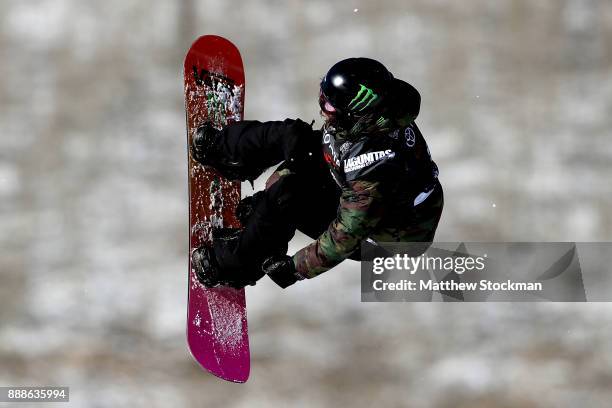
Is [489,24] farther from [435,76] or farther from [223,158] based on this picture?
[223,158]

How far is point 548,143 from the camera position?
6.70 meters

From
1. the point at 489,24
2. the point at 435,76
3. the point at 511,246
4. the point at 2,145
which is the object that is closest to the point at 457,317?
the point at 511,246

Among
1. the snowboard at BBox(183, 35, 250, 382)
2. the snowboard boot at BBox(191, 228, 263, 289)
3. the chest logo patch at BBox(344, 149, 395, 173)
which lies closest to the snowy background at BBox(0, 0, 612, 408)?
the snowboard at BBox(183, 35, 250, 382)

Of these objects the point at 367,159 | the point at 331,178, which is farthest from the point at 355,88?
the point at 331,178

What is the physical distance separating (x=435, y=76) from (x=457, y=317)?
6.35 ft

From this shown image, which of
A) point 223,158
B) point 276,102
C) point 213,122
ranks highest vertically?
point 276,102

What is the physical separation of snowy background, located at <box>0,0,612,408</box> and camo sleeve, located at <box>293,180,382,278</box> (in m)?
2.34

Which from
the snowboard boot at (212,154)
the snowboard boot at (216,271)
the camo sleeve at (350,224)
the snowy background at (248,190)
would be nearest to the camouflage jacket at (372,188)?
the camo sleeve at (350,224)

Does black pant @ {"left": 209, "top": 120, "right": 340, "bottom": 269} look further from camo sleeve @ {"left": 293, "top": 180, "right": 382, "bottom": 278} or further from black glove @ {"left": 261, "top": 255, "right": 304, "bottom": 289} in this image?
camo sleeve @ {"left": 293, "top": 180, "right": 382, "bottom": 278}

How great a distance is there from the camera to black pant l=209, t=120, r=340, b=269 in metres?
4.00

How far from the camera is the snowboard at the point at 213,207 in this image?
14.2ft

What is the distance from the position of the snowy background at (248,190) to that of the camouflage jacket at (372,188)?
2246 mm

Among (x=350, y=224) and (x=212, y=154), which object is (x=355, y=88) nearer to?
(x=350, y=224)

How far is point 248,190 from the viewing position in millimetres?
6043
